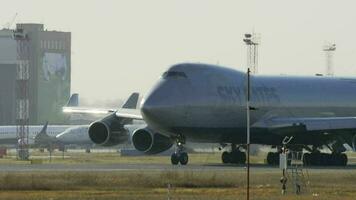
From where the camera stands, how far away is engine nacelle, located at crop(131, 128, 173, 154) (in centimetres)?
8181

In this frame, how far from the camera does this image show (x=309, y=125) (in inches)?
3009

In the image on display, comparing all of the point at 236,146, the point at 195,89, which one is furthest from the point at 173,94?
the point at 236,146

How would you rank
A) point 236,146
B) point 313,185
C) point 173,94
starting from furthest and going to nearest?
point 236,146
point 173,94
point 313,185

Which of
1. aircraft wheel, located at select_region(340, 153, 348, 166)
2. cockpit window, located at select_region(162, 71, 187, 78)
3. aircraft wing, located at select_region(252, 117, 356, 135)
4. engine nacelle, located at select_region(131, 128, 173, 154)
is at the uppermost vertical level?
cockpit window, located at select_region(162, 71, 187, 78)

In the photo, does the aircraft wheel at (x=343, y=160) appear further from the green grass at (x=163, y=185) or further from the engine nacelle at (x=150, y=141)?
the green grass at (x=163, y=185)

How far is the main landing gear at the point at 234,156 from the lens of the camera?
7925 cm

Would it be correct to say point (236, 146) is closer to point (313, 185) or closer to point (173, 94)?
point (173, 94)

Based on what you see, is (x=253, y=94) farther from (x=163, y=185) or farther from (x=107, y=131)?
(x=163, y=185)

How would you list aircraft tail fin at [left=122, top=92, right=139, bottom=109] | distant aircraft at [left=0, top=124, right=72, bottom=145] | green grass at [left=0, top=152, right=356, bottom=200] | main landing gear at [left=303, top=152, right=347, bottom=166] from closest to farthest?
1. green grass at [left=0, top=152, right=356, bottom=200]
2. main landing gear at [left=303, top=152, right=347, bottom=166]
3. aircraft tail fin at [left=122, top=92, right=139, bottom=109]
4. distant aircraft at [left=0, top=124, right=72, bottom=145]

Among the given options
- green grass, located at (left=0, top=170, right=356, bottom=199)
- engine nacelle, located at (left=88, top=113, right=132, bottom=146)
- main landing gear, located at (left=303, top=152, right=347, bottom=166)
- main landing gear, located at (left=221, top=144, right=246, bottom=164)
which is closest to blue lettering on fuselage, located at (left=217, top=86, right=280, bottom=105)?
main landing gear, located at (left=221, top=144, right=246, bottom=164)

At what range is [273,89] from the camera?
80562 millimetres

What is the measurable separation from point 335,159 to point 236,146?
622 centimetres

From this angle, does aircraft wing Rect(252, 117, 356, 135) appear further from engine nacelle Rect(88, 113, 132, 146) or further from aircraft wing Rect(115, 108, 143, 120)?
engine nacelle Rect(88, 113, 132, 146)

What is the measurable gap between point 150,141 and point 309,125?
11.0m
